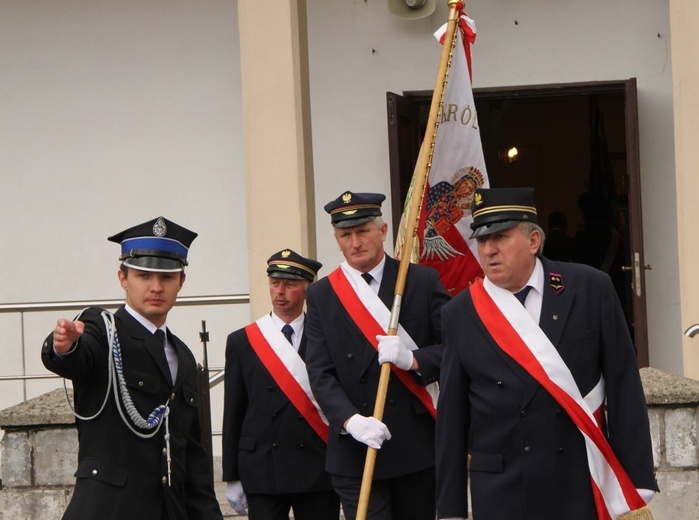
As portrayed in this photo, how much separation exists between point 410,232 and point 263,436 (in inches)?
44.3

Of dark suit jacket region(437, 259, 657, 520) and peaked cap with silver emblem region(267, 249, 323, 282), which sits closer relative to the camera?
dark suit jacket region(437, 259, 657, 520)

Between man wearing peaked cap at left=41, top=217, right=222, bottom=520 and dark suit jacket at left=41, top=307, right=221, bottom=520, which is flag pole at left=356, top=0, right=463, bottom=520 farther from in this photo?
dark suit jacket at left=41, top=307, right=221, bottom=520

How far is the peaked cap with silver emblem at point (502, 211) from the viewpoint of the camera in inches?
170

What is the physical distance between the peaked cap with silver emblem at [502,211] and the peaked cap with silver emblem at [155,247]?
1.01 meters

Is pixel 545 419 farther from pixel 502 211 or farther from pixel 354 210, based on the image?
pixel 354 210

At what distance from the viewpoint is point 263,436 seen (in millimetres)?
5727

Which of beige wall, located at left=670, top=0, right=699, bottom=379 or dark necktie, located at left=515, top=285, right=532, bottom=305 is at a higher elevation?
beige wall, located at left=670, top=0, right=699, bottom=379

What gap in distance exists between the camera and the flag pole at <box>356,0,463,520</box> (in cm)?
503

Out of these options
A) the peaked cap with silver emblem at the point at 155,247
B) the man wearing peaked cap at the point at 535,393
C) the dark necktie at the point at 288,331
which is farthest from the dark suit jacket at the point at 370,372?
the peaked cap with silver emblem at the point at 155,247

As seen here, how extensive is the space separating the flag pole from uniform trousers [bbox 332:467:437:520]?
0.14 meters

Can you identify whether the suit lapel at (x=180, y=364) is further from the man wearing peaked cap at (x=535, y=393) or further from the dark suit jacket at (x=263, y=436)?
the dark suit jacket at (x=263, y=436)

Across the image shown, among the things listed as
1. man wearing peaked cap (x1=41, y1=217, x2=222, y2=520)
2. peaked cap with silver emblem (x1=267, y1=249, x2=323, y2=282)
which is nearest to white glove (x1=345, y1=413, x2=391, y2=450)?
man wearing peaked cap (x1=41, y1=217, x2=222, y2=520)

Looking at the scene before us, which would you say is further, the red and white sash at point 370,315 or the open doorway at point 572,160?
the open doorway at point 572,160

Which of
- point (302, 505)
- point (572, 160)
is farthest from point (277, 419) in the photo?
point (572, 160)
